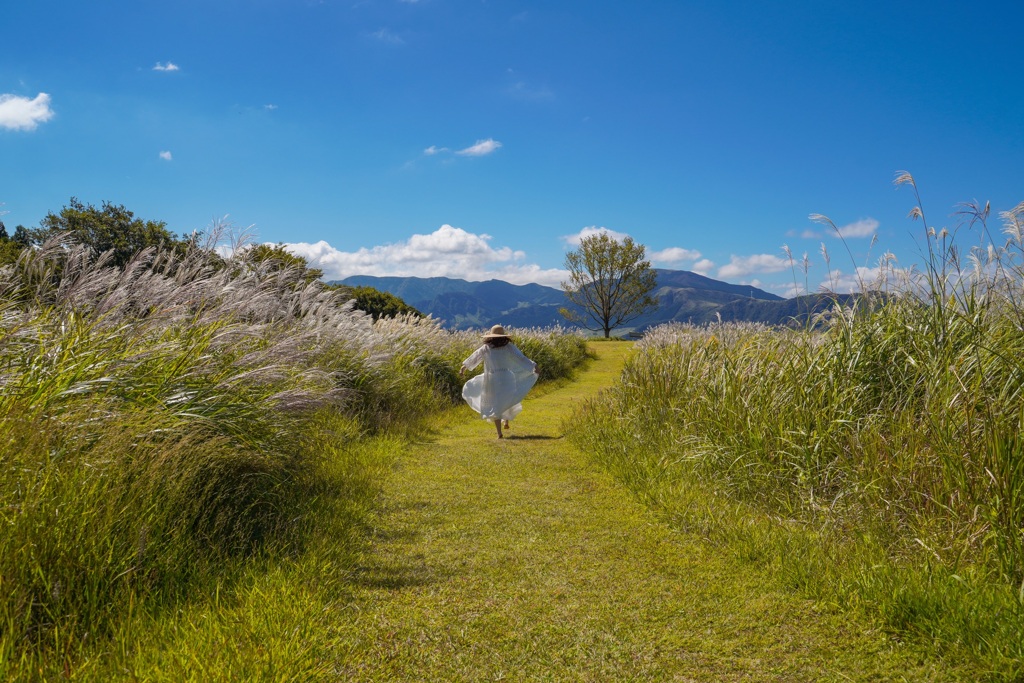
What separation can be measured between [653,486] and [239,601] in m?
3.80

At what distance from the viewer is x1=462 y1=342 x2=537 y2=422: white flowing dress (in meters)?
10.7

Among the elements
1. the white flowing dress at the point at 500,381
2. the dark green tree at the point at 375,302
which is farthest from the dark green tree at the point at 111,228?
the white flowing dress at the point at 500,381

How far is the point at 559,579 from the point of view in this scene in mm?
4133

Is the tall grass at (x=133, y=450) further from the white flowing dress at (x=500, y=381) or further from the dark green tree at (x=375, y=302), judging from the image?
the dark green tree at (x=375, y=302)

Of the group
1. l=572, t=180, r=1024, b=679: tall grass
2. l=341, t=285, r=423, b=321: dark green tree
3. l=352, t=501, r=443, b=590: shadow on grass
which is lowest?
l=352, t=501, r=443, b=590: shadow on grass

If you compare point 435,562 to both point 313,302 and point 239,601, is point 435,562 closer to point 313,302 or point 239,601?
point 239,601

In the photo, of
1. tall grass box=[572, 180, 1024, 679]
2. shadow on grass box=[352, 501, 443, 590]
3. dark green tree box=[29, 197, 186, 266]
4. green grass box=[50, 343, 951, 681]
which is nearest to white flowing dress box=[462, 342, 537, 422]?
tall grass box=[572, 180, 1024, 679]

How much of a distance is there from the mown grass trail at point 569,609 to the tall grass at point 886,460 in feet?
0.90

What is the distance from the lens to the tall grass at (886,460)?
130 inches

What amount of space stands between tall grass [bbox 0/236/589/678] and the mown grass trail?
2.96ft

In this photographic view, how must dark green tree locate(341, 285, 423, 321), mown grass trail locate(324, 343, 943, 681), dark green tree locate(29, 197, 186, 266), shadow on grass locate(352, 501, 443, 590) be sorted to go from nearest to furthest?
mown grass trail locate(324, 343, 943, 681)
shadow on grass locate(352, 501, 443, 590)
dark green tree locate(29, 197, 186, 266)
dark green tree locate(341, 285, 423, 321)

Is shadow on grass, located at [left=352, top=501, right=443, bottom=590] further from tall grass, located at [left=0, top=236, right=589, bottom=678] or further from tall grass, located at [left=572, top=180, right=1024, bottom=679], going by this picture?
tall grass, located at [left=572, top=180, right=1024, bottom=679]

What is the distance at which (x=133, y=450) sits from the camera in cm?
389

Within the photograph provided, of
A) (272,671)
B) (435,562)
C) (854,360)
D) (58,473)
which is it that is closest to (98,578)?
(58,473)
